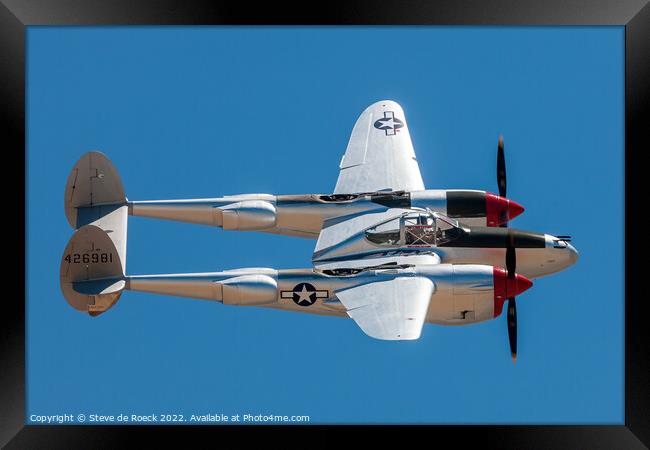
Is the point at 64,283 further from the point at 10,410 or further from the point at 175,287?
the point at 10,410

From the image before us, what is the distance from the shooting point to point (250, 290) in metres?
31.3

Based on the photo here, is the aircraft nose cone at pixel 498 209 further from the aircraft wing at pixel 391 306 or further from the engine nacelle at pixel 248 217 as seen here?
the engine nacelle at pixel 248 217

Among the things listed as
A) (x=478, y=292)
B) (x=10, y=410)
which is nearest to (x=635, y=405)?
(x=478, y=292)

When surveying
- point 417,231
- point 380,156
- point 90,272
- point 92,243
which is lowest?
point 90,272

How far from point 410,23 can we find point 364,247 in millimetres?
8224

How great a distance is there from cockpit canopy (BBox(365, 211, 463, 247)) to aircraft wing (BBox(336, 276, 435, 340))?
2207mm

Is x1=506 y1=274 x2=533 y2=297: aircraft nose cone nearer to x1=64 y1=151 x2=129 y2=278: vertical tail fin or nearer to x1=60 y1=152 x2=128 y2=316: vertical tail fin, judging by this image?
x1=60 y1=152 x2=128 y2=316: vertical tail fin

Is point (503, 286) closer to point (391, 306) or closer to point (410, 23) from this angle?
point (391, 306)

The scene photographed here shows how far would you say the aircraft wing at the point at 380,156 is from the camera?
118ft

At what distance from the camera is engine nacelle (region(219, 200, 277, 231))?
35.1 m

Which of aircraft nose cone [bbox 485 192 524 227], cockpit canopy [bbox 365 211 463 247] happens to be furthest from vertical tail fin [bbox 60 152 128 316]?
aircraft nose cone [bbox 485 192 524 227]

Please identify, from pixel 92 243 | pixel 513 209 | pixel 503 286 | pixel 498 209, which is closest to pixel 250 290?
pixel 92 243

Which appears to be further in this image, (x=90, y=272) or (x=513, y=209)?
(x=513, y=209)

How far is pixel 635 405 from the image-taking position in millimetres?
25938
